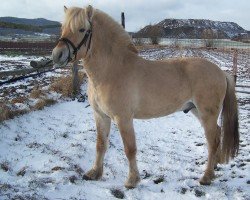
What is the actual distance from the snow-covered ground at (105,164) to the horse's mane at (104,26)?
1.79m

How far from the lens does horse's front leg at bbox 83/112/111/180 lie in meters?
4.57

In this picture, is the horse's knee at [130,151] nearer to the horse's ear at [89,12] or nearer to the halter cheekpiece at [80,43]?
the halter cheekpiece at [80,43]

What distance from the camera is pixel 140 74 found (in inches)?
172

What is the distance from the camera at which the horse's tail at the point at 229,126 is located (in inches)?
192

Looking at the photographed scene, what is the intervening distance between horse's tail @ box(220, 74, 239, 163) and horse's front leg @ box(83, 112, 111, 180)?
1.70 m

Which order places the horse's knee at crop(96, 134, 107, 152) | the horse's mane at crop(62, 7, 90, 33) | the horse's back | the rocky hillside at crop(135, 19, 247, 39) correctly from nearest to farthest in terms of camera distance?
1. the horse's mane at crop(62, 7, 90, 33)
2. the horse's back
3. the horse's knee at crop(96, 134, 107, 152)
4. the rocky hillside at crop(135, 19, 247, 39)

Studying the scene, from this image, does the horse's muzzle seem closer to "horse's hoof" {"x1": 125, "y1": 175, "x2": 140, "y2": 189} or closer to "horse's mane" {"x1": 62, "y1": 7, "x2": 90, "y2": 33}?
"horse's mane" {"x1": 62, "y1": 7, "x2": 90, "y2": 33}

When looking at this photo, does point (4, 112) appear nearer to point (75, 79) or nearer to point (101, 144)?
point (101, 144)

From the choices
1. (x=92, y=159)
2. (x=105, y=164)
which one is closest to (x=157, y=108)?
(x=105, y=164)

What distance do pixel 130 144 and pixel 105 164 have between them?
0.92 metres

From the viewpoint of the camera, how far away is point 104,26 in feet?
14.2

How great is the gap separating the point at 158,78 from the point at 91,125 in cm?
274

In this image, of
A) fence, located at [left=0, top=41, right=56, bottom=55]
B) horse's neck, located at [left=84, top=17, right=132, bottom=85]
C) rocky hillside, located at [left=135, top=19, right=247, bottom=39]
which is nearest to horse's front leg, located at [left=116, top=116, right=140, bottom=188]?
horse's neck, located at [left=84, top=17, right=132, bottom=85]

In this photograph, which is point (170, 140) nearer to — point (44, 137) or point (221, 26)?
point (44, 137)
